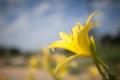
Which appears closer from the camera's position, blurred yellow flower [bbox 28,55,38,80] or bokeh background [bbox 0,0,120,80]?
blurred yellow flower [bbox 28,55,38,80]

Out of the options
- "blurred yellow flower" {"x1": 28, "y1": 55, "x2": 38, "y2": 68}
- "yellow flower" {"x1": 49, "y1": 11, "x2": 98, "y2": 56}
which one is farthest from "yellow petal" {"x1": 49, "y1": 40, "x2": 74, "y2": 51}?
"blurred yellow flower" {"x1": 28, "y1": 55, "x2": 38, "y2": 68}

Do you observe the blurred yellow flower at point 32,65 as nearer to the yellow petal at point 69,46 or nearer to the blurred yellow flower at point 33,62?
the blurred yellow flower at point 33,62

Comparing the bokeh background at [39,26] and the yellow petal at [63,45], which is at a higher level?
the yellow petal at [63,45]

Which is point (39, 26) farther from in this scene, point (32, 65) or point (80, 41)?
point (80, 41)

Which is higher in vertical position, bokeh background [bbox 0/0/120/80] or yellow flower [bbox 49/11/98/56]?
yellow flower [bbox 49/11/98/56]

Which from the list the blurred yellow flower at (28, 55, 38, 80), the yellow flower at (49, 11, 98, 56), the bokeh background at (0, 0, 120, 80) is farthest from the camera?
the bokeh background at (0, 0, 120, 80)

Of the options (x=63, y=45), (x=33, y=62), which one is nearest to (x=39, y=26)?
(x=33, y=62)

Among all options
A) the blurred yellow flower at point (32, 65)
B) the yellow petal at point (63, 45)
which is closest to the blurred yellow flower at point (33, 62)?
the blurred yellow flower at point (32, 65)

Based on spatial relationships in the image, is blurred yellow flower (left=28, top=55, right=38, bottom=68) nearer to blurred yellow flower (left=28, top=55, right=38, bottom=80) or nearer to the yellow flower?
blurred yellow flower (left=28, top=55, right=38, bottom=80)

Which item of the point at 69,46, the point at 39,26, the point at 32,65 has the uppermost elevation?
the point at 69,46
